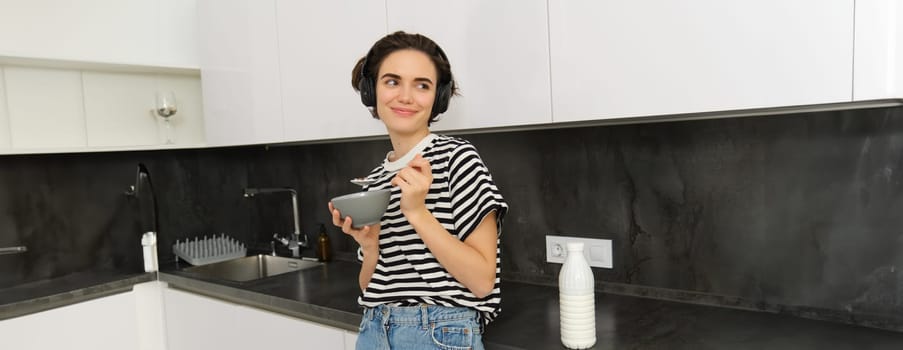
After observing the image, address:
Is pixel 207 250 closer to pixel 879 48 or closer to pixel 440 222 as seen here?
pixel 440 222

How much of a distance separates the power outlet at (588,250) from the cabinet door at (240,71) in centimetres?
92

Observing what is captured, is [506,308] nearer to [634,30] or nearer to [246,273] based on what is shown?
[634,30]

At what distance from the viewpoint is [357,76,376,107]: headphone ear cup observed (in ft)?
4.07

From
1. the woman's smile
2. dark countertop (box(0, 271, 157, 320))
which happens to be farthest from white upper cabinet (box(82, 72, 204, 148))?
the woman's smile

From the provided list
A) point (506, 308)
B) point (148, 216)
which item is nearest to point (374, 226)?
point (506, 308)

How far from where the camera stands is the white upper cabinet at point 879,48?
924 millimetres

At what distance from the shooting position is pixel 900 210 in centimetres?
121

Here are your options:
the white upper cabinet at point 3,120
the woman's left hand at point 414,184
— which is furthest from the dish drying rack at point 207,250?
the woman's left hand at point 414,184

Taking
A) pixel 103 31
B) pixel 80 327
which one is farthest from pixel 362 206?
pixel 103 31

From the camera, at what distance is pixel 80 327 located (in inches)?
75.5

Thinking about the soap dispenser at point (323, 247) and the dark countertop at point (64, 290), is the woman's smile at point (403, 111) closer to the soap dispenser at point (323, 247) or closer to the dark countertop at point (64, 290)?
the soap dispenser at point (323, 247)

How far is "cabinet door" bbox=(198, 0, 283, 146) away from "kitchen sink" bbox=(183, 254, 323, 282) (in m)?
0.50

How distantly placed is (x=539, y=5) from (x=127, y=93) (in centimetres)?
172

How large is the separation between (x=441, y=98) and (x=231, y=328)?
1.14m
